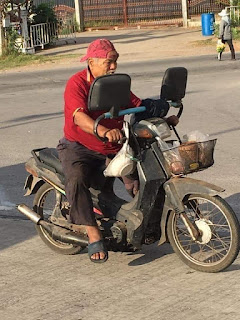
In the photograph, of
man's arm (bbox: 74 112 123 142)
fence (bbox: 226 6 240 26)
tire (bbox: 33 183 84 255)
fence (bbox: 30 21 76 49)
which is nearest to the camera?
man's arm (bbox: 74 112 123 142)

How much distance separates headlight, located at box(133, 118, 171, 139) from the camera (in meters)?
5.83

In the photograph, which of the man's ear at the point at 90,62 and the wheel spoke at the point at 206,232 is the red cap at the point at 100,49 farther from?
the wheel spoke at the point at 206,232

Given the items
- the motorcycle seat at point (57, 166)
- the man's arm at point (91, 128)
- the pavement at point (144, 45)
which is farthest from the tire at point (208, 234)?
the pavement at point (144, 45)

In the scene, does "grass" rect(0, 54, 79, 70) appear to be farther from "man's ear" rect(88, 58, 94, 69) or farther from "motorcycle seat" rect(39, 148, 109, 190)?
"man's ear" rect(88, 58, 94, 69)

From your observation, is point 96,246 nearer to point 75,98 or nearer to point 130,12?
point 75,98

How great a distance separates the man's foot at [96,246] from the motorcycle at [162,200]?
0.10m

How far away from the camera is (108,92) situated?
562 cm

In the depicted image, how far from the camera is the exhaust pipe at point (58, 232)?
20.7 ft

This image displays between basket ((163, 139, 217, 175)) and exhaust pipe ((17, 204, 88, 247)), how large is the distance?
96cm

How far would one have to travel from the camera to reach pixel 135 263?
640 cm

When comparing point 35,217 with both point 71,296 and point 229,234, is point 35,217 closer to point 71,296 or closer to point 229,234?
point 71,296

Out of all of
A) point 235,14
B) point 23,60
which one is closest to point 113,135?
point 23,60

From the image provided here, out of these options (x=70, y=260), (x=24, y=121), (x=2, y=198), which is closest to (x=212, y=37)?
(x=24, y=121)

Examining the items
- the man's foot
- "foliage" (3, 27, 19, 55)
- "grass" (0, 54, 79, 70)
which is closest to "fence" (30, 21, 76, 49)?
"foliage" (3, 27, 19, 55)
